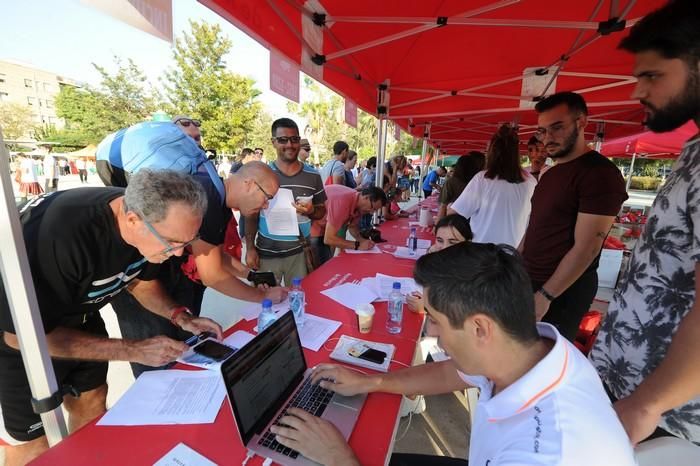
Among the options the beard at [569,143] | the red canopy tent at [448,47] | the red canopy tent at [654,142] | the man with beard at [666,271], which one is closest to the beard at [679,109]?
the man with beard at [666,271]

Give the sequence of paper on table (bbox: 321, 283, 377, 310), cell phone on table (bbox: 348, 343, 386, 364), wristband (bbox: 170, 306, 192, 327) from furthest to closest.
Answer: paper on table (bbox: 321, 283, 377, 310)
wristband (bbox: 170, 306, 192, 327)
cell phone on table (bbox: 348, 343, 386, 364)

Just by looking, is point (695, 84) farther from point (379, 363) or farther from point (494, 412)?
point (379, 363)

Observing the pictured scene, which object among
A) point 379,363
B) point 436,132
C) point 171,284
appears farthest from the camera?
point 436,132

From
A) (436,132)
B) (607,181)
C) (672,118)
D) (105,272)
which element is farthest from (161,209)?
(436,132)

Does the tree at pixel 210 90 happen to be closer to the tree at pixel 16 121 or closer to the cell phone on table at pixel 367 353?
the tree at pixel 16 121

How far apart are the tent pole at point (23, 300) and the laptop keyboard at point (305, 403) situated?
2.20ft

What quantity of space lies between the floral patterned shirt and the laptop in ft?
3.24

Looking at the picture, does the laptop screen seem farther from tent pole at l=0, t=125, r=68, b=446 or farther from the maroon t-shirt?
the maroon t-shirt

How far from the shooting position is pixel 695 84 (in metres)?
0.94

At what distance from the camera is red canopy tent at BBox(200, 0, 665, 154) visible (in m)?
2.10

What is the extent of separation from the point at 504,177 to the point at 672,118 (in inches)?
65.7

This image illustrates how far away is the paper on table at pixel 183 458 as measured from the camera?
0.88m

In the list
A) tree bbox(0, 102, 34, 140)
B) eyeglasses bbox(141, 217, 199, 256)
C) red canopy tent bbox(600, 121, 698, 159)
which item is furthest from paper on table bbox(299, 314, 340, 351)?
tree bbox(0, 102, 34, 140)

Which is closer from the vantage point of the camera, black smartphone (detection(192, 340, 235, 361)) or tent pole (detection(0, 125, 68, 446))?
tent pole (detection(0, 125, 68, 446))
